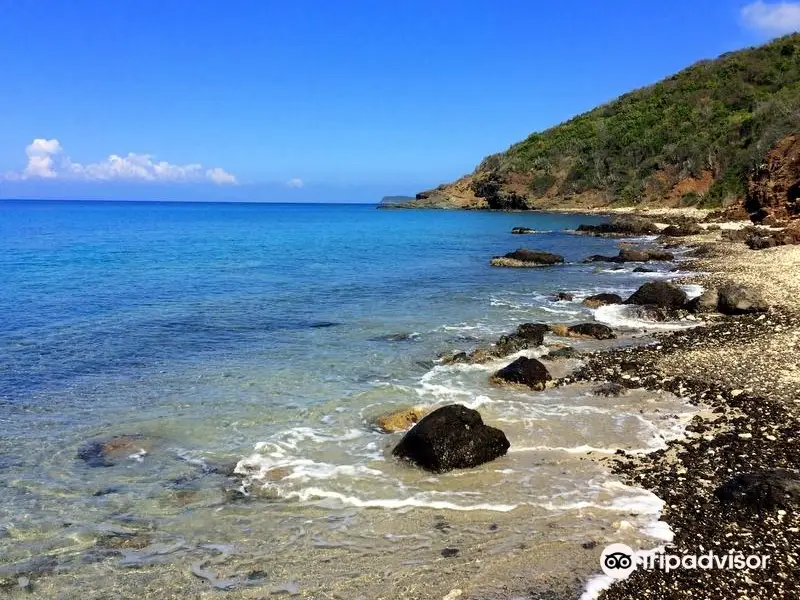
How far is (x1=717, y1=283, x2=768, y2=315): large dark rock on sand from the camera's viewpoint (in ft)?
55.6

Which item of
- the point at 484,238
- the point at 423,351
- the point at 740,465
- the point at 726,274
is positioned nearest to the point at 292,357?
the point at 423,351

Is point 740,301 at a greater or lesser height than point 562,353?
greater

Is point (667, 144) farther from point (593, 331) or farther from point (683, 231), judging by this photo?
point (593, 331)

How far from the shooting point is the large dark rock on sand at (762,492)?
6801 millimetres

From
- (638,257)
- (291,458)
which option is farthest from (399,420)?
(638,257)

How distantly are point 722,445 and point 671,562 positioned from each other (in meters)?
3.43

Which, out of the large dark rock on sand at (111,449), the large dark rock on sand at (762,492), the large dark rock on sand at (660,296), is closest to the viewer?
the large dark rock on sand at (762,492)

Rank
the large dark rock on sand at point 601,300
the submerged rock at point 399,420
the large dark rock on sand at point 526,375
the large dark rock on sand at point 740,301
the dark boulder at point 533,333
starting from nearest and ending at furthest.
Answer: the submerged rock at point 399,420, the large dark rock on sand at point 526,375, the dark boulder at point 533,333, the large dark rock on sand at point 740,301, the large dark rock on sand at point 601,300

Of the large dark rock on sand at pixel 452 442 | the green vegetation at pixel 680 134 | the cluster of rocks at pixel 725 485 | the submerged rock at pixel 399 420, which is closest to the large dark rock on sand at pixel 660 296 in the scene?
the cluster of rocks at pixel 725 485

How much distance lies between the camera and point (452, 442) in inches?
354

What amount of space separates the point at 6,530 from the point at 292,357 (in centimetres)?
841

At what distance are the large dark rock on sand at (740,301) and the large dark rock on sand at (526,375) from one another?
7.85 meters

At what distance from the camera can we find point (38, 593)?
618 centimetres

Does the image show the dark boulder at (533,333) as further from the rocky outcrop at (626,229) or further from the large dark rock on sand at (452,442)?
the rocky outcrop at (626,229)
